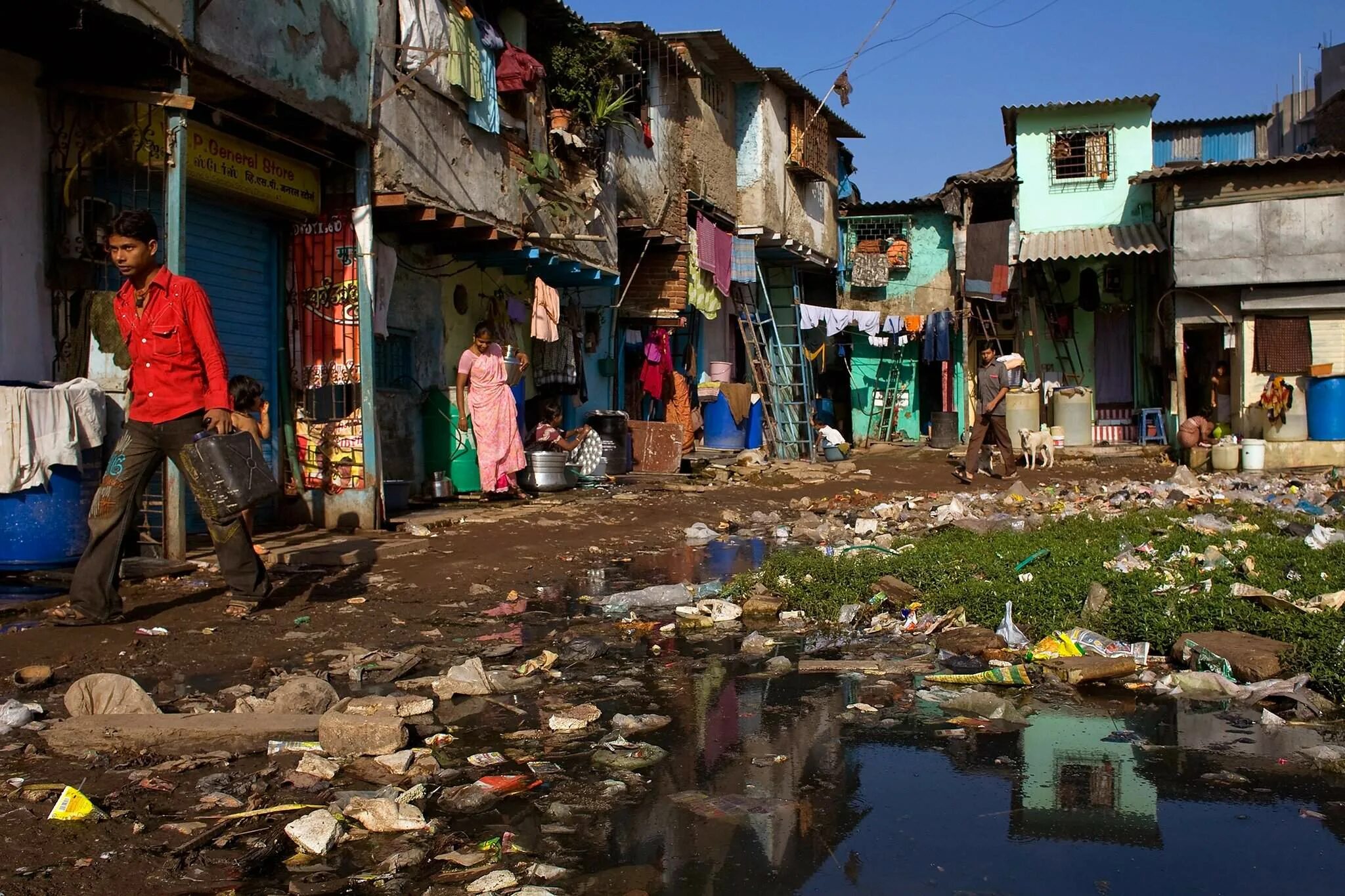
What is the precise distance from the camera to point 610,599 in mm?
6340

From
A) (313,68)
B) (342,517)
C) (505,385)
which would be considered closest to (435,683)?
(342,517)

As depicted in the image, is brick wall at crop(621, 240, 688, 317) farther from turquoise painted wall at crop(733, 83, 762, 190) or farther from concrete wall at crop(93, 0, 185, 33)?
concrete wall at crop(93, 0, 185, 33)

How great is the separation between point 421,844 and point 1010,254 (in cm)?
2241

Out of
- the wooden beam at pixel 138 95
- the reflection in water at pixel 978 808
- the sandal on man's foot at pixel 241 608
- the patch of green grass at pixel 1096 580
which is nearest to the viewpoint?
the reflection in water at pixel 978 808

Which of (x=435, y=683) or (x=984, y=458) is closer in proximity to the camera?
(x=435, y=683)

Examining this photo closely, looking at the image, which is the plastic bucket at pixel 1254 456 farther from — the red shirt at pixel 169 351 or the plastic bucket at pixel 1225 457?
the red shirt at pixel 169 351

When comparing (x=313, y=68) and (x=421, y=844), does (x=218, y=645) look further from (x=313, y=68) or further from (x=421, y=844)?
(x=313, y=68)

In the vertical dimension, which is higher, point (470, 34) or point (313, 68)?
point (470, 34)

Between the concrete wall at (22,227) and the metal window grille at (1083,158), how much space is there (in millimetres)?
20231

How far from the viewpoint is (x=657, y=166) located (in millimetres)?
17406

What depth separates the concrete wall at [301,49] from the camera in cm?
788

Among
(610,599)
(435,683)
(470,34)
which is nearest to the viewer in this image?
(435,683)

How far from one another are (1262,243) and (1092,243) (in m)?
3.37

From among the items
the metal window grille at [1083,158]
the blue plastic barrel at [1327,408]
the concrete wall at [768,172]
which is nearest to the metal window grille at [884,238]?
the concrete wall at [768,172]
